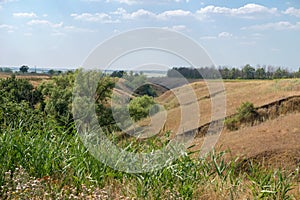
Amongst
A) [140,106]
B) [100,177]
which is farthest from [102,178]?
[140,106]

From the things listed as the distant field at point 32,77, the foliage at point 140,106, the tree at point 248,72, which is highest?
the tree at point 248,72

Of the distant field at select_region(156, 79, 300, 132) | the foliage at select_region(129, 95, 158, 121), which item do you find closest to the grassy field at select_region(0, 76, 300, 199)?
the foliage at select_region(129, 95, 158, 121)

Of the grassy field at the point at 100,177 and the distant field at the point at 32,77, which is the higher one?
the distant field at the point at 32,77

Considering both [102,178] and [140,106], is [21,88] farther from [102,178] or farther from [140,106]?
[102,178]

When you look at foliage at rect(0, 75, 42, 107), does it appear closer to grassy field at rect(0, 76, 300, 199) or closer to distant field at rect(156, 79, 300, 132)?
distant field at rect(156, 79, 300, 132)

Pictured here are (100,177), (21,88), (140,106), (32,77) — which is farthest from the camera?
(32,77)

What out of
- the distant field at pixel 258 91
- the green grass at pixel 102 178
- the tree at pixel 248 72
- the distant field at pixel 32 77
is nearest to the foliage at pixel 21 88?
the distant field at pixel 32 77

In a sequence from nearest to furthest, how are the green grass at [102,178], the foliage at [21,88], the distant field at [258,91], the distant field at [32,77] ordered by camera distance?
the green grass at [102,178]
the foliage at [21,88]
the distant field at [32,77]
the distant field at [258,91]

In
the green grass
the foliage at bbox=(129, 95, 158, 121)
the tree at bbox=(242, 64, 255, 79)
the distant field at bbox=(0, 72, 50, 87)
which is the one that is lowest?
the green grass

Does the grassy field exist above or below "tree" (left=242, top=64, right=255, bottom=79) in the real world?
below

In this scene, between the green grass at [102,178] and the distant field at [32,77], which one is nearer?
the green grass at [102,178]

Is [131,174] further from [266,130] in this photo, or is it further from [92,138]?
[266,130]

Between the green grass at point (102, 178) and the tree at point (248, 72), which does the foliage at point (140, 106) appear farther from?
the tree at point (248, 72)

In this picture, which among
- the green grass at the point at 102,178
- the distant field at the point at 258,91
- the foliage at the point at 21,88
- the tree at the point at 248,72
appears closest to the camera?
the green grass at the point at 102,178
